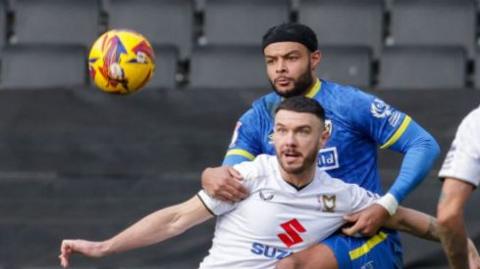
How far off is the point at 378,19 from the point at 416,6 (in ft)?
1.00

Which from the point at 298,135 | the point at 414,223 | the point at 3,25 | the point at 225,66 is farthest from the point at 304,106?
the point at 3,25

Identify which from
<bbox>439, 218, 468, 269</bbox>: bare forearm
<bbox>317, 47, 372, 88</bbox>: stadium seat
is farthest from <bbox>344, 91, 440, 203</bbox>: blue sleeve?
<bbox>317, 47, 372, 88</bbox>: stadium seat

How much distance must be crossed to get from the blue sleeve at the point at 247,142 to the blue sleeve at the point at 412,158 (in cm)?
→ 59

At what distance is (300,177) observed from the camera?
18.2ft

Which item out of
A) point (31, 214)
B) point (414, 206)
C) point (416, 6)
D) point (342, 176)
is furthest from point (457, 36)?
point (342, 176)

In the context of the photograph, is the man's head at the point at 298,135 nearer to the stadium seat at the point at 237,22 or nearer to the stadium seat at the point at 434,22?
the stadium seat at the point at 237,22

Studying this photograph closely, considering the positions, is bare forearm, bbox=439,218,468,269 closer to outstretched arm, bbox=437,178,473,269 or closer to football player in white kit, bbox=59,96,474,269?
outstretched arm, bbox=437,178,473,269

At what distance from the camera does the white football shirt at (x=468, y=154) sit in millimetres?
4453

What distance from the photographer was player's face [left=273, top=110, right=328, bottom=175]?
17.7 feet

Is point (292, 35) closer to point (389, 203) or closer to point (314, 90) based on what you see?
point (314, 90)

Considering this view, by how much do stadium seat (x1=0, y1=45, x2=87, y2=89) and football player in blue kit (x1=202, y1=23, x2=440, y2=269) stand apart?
381cm

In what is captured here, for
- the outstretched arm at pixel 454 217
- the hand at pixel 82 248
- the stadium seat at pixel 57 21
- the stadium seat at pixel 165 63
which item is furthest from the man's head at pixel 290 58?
the stadium seat at pixel 57 21

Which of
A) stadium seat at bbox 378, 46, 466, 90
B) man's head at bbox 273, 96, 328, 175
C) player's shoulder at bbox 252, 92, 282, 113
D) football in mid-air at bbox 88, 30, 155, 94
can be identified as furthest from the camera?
stadium seat at bbox 378, 46, 466, 90

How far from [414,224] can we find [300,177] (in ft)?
1.98
